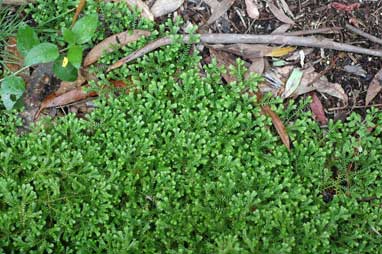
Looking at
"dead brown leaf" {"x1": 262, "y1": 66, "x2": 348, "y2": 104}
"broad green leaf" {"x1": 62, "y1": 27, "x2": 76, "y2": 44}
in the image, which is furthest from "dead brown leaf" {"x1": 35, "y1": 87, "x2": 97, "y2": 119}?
"dead brown leaf" {"x1": 262, "y1": 66, "x2": 348, "y2": 104}

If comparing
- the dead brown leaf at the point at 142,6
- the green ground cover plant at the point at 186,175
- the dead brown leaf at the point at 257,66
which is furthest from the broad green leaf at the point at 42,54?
the dead brown leaf at the point at 257,66

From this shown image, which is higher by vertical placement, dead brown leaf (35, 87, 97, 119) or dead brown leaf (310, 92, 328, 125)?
dead brown leaf (35, 87, 97, 119)

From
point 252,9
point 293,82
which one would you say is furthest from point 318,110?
point 252,9

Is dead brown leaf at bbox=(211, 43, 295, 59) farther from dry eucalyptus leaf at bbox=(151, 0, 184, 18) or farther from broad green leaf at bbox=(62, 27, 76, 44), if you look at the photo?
broad green leaf at bbox=(62, 27, 76, 44)

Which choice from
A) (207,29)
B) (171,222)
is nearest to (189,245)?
(171,222)

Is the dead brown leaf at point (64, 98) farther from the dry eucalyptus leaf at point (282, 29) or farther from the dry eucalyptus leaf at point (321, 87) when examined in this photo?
the dry eucalyptus leaf at point (321, 87)

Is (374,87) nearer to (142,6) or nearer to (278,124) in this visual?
(278,124)
